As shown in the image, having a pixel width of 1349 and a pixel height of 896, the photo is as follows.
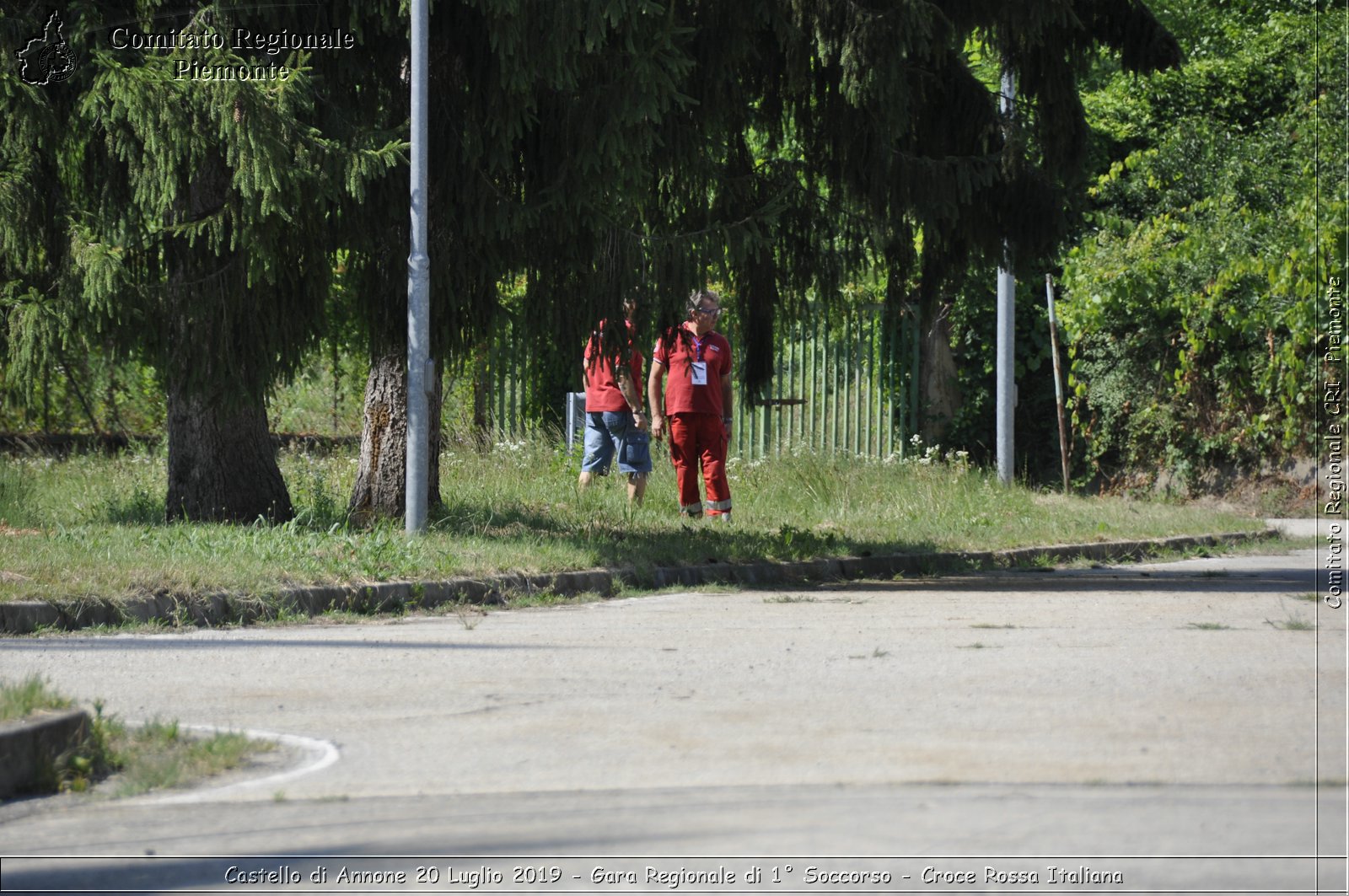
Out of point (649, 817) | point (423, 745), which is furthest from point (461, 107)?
point (649, 817)

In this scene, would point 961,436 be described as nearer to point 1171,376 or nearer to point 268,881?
point 1171,376

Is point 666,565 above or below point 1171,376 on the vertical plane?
below

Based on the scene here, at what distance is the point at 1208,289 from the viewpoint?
60.5 ft

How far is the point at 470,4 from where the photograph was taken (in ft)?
35.1

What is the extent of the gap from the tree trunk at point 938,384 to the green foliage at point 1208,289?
5.71 feet

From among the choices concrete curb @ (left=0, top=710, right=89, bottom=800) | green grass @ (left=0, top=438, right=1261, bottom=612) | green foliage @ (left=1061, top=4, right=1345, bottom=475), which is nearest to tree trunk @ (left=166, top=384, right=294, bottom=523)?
green grass @ (left=0, top=438, right=1261, bottom=612)

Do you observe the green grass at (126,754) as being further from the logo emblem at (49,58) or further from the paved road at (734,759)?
the logo emblem at (49,58)

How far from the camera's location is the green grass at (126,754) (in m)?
5.05

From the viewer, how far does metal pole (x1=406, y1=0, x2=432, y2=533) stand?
10617 millimetres

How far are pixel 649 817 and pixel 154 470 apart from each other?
1369cm

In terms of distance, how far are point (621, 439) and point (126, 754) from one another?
9.49m

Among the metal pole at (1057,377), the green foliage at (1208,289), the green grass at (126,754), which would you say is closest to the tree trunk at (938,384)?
the green foliage at (1208,289)

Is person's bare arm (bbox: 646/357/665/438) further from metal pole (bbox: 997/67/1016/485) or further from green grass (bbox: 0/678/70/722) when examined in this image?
green grass (bbox: 0/678/70/722)

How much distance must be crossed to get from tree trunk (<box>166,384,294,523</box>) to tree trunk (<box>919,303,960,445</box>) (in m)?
11.4
